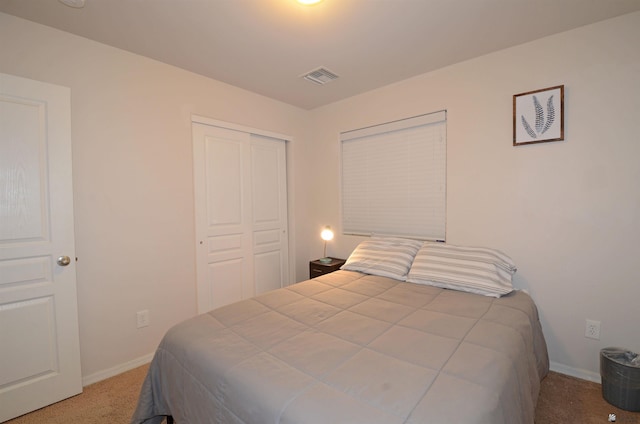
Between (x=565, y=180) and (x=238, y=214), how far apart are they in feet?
9.88

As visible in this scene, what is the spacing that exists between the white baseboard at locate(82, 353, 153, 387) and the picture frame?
3672 mm

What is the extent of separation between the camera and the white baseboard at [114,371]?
2137 mm

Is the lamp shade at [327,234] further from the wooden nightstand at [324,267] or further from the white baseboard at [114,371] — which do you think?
the white baseboard at [114,371]

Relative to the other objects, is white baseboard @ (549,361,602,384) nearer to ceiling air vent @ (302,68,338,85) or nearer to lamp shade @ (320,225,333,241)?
lamp shade @ (320,225,333,241)

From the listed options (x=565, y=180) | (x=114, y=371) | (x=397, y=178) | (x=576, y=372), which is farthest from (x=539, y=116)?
(x=114, y=371)

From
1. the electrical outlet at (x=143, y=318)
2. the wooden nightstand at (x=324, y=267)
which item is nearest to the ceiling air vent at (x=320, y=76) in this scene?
the wooden nightstand at (x=324, y=267)

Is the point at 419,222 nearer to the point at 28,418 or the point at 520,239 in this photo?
the point at 520,239

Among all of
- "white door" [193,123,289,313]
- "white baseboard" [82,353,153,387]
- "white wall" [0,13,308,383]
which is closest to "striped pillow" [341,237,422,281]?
"white door" [193,123,289,313]

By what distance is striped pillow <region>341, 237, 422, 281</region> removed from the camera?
2.49m

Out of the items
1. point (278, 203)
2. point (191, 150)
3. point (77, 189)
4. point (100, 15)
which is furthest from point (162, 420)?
point (100, 15)

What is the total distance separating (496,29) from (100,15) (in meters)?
2.80

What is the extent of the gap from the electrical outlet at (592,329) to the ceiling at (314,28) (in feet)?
7.19

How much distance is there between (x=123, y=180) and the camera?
2328mm

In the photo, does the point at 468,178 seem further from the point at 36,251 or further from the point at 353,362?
the point at 36,251
